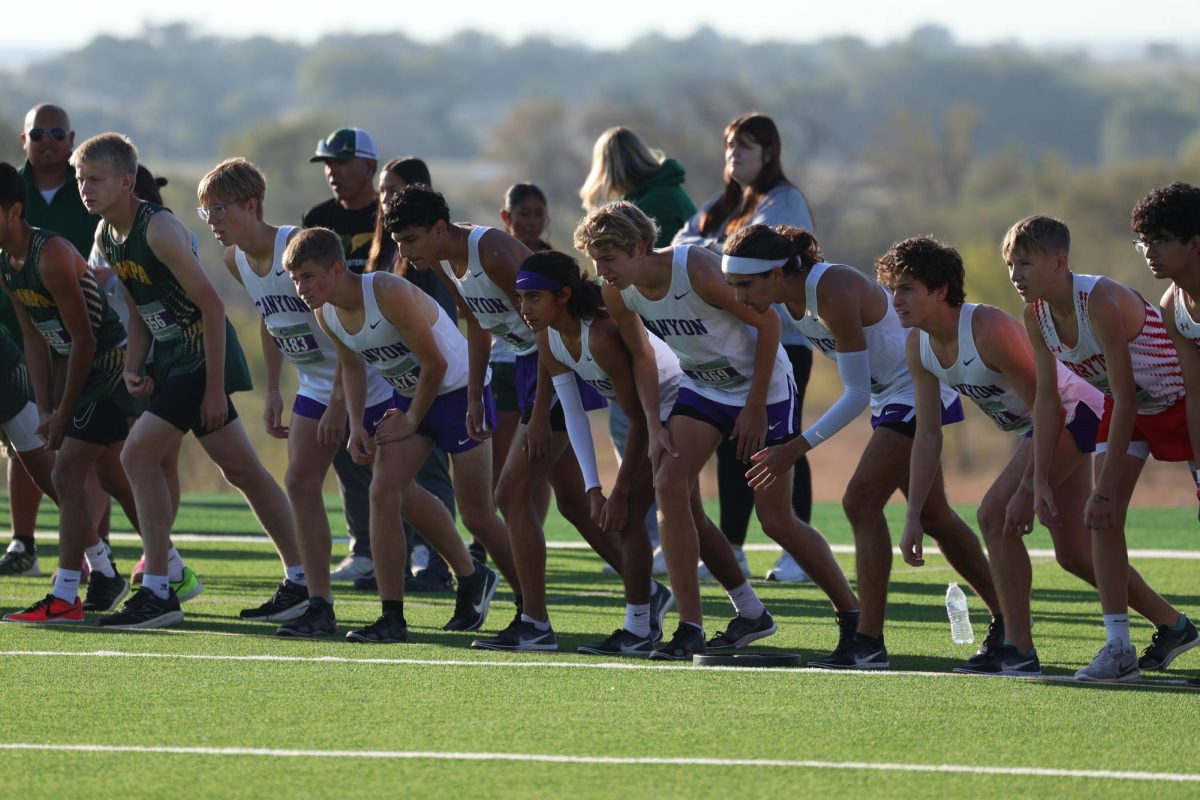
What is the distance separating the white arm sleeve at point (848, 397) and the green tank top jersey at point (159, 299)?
9.31 ft

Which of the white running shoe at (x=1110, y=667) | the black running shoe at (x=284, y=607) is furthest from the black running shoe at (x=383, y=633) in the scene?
the white running shoe at (x=1110, y=667)

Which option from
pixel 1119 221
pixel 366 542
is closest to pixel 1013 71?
pixel 1119 221

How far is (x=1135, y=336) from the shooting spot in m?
6.82

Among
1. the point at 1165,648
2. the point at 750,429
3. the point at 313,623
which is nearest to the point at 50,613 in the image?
the point at 313,623

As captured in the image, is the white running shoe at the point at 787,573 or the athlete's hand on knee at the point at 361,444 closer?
the athlete's hand on knee at the point at 361,444

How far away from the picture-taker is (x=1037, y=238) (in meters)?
6.68

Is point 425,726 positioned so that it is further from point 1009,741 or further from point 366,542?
point 366,542

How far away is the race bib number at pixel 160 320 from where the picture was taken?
851cm

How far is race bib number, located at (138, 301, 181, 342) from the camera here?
851 cm

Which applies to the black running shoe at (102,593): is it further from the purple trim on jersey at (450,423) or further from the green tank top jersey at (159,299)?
the purple trim on jersey at (450,423)

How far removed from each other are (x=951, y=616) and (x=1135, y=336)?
172 cm

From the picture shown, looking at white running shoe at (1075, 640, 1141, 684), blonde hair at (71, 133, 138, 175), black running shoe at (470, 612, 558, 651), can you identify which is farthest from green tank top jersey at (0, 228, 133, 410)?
white running shoe at (1075, 640, 1141, 684)

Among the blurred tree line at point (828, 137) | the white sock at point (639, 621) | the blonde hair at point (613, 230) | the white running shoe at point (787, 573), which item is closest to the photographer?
the blonde hair at point (613, 230)

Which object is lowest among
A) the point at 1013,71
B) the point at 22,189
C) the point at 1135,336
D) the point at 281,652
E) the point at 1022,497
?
the point at 281,652
